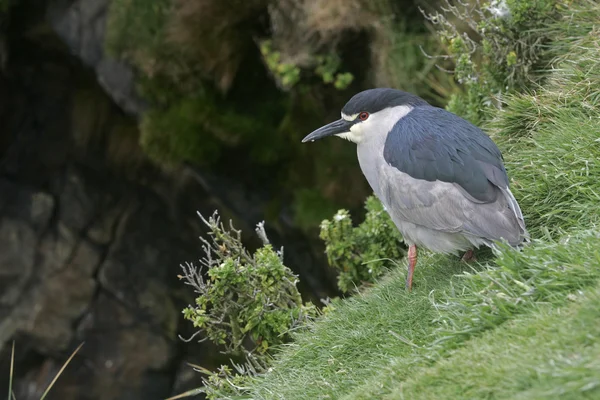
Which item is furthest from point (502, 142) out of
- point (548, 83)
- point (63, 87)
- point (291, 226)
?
point (63, 87)

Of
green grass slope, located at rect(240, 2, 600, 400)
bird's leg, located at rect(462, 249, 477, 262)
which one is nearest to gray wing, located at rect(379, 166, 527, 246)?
green grass slope, located at rect(240, 2, 600, 400)

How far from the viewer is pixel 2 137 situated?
10281mm

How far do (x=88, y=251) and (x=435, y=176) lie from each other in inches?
265

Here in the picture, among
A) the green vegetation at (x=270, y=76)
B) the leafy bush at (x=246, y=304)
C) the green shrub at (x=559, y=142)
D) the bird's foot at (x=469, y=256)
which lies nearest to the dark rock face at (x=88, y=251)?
the green vegetation at (x=270, y=76)

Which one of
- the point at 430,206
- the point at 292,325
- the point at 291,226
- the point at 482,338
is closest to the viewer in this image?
the point at 482,338

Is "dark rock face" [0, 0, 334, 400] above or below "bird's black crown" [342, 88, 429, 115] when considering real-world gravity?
below

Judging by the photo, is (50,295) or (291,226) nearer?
(291,226)

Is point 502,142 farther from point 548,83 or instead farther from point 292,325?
point 292,325

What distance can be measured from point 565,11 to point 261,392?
3521 millimetres

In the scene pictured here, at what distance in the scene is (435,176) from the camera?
13.4 feet

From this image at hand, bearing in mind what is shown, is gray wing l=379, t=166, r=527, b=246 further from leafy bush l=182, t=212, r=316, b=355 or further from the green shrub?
leafy bush l=182, t=212, r=316, b=355

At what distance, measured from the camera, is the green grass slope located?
9.25 feet

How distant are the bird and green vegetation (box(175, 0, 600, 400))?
0.21 metres

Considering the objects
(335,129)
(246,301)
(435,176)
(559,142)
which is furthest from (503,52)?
(246,301)
